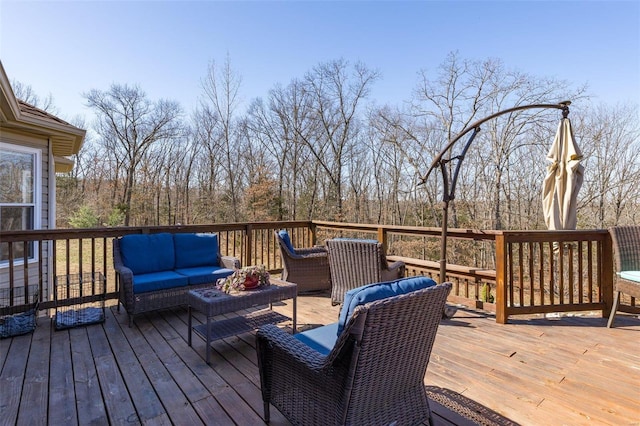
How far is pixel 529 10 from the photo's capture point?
6.67 meters

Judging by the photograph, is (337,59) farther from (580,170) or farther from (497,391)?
(497,391)

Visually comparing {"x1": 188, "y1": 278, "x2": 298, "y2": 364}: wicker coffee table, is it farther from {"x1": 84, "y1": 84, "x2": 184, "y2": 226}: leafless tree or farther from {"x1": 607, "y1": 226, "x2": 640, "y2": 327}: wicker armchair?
{"x1": 84, "y1": 84, "x2": 184, "y2": 226}: leafless tree

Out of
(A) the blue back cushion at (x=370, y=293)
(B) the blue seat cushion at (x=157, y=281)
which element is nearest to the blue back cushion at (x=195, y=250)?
(B) the blue seat cushion at (x=157, y=281)

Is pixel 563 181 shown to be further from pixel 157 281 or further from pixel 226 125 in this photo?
pixel 226 125

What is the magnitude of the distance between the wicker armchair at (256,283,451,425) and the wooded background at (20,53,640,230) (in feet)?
37.1

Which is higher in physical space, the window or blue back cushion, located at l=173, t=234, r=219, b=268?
the window

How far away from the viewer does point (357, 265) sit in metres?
3.91

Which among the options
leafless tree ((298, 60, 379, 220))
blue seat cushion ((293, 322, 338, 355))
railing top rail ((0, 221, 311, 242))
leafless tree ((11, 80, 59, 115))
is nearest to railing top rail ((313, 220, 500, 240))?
railing top rail ((0, 221, 311, 242))

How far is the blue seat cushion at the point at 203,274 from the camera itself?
401cm

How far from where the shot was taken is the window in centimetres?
452

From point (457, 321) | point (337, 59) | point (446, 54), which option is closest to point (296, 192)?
point (337, 59)

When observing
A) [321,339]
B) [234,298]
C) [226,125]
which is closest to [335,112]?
[226,125]

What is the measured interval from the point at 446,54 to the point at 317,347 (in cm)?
1237

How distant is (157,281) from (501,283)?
3.99 meters
